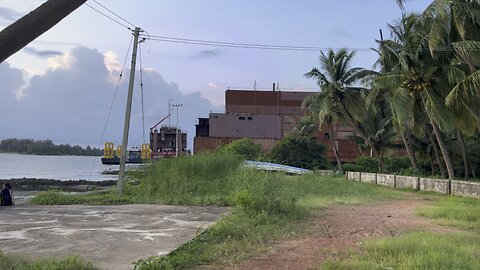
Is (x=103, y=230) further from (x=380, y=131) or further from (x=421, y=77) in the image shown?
(x=380, y=131)

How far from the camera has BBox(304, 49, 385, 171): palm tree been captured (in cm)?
3644

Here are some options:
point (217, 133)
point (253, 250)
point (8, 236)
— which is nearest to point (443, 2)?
point (253, 250)

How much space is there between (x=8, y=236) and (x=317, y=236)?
6.46 m

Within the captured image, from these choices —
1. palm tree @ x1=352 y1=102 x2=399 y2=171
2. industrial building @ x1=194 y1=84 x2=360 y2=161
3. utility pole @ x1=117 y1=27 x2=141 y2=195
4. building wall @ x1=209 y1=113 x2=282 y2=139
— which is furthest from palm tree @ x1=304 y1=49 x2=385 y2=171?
building wall @ x1=209 y1=113 x2=282 y2=139

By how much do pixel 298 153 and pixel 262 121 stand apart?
23.1 meters

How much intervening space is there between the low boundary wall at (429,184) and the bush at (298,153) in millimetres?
12492

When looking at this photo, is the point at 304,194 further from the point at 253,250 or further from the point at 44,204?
the point at 253,250

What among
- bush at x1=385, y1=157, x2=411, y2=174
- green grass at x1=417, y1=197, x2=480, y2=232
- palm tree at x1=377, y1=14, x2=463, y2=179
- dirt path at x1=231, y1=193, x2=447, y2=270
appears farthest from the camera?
bush at x1=385, y1=157, x2=411, y2=174

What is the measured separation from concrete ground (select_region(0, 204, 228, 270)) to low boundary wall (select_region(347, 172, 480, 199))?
11.9 metres

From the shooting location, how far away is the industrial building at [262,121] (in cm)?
6512

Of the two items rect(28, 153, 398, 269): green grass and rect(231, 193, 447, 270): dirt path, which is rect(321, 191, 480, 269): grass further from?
rect(28, 153, 398, 269): green grass

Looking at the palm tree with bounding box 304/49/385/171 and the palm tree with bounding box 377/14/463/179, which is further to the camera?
the palm tree with bounding box 304/49/385/171

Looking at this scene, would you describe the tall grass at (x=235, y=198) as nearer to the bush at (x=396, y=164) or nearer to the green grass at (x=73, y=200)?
the green grass at (x=73, y=200)

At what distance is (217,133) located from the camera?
6994 centimetres
